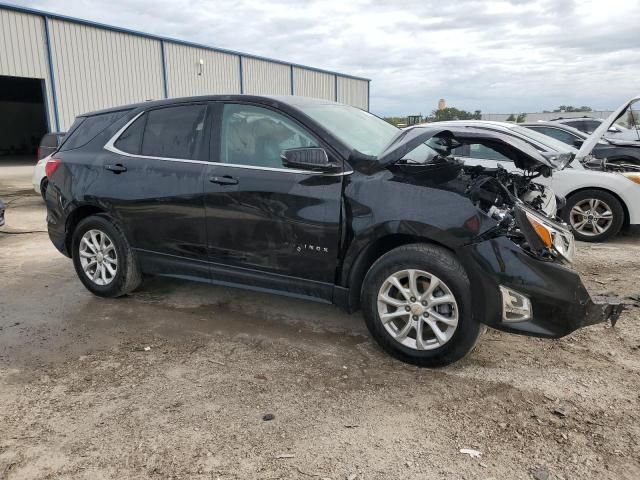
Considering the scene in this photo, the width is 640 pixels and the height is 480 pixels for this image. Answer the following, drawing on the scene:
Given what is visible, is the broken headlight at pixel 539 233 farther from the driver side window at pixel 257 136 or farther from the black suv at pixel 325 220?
the driver side window at pixel 257 136

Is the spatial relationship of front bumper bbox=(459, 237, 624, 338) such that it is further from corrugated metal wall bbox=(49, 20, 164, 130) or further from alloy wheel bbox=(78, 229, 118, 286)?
corrugated metal wall bbox=(49, 20, 164, 130)

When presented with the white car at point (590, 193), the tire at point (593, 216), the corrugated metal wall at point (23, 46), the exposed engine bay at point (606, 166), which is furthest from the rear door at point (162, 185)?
the corrugated metal wall at point (23, 46)

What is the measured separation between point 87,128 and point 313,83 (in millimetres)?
28097

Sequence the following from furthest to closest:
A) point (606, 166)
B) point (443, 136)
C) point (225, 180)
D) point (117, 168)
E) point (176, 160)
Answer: point (606, 166) < point (117, 168) < point (176, 160) < point (225, 180) < point (443, 136)

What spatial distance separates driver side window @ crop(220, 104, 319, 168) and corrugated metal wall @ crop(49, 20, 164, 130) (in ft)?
56.2

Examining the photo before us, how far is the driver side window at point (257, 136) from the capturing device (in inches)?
150

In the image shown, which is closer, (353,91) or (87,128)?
(87,128)

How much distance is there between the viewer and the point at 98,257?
15.7 feet

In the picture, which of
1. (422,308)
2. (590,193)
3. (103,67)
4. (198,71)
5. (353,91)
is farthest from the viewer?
(353,91)

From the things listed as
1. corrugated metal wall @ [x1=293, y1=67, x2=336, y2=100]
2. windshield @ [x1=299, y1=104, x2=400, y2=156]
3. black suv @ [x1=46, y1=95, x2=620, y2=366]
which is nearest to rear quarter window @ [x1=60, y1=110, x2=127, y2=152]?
black suv @ [x1=46, y1=95, x2=620, y2=366]

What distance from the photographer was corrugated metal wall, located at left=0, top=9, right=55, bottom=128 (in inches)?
648

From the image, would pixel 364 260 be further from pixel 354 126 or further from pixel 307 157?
pixel 354 126

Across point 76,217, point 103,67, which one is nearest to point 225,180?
point 76,217

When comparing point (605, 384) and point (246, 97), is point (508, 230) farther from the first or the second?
point (246, 97)
